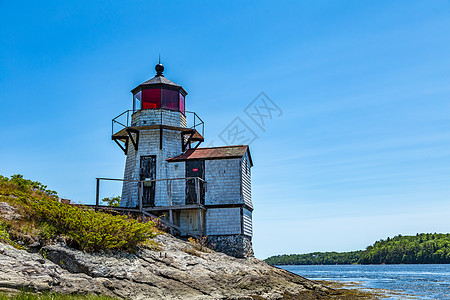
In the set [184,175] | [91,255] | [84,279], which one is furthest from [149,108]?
[84,279]

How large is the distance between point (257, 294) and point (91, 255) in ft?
21.8

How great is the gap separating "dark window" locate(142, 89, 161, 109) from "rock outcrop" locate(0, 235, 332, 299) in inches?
367

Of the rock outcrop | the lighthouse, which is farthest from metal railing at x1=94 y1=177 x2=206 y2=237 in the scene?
the rock outcrop

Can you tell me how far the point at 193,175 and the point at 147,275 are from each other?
11.3 metres

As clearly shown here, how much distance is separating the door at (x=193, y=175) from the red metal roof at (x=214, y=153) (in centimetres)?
34

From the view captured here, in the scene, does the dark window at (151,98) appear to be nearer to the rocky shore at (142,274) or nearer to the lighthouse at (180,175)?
the lighthouse at (180,175)

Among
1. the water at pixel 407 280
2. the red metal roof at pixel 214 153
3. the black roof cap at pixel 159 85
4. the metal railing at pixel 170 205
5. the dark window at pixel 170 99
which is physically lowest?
the water at pixel 407 280

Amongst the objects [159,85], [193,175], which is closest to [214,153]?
[193,175]

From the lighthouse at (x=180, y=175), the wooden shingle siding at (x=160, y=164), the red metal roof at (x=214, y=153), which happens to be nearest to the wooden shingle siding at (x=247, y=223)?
the lighthouse at (x=180, y=175)

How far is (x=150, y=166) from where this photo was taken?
26094 millimetres

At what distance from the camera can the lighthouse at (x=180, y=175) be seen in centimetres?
2420

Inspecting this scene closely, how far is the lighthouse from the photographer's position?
953 inches

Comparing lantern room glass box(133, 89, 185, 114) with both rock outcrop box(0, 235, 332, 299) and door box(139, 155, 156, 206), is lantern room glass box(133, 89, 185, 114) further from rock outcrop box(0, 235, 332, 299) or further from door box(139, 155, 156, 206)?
rock outcrop box(0, 235, 332, 299)

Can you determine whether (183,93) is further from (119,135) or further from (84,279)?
(84,279)
